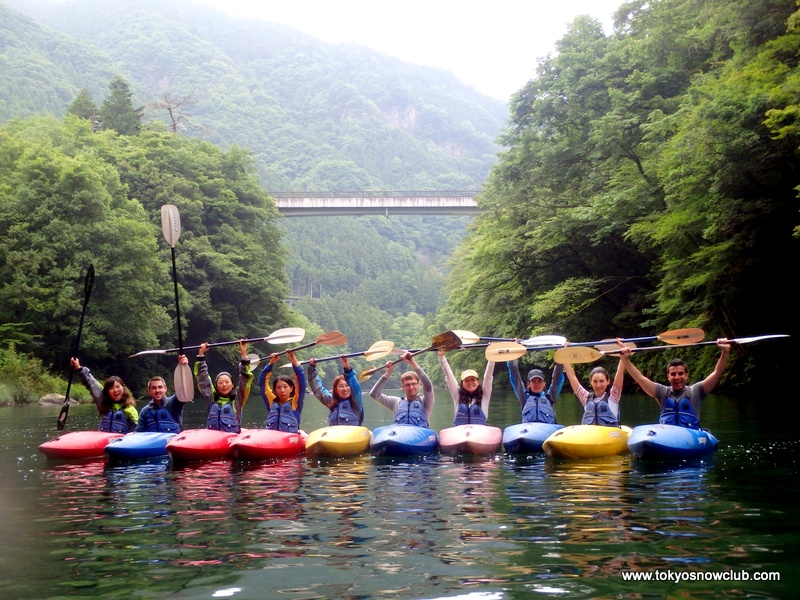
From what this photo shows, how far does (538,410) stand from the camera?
11.7 metres

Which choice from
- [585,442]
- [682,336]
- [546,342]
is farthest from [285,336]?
[682,336]

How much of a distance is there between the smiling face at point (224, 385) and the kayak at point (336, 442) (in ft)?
4.06

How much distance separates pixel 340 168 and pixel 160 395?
149 m

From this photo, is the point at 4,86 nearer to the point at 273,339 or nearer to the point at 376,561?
the point at 273,339

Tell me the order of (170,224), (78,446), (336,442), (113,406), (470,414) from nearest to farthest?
(336,442) → (78,446) → (470,414) → (113,406) → (170,224)

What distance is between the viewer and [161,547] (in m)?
5.90

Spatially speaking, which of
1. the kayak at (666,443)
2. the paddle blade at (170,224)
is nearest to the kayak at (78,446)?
the paddle blade at (170,224)

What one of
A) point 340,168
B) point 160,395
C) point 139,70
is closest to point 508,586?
point 160,395

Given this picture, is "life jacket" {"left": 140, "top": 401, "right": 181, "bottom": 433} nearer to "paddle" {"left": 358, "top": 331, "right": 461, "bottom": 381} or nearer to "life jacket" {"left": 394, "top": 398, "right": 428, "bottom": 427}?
"paddle" {"left": 358, "top": 331, "right": 461, "bottom": 381}

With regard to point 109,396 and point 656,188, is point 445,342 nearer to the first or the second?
point 109,396

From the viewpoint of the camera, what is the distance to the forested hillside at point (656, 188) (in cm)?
1748

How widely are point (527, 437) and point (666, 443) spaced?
1743mm

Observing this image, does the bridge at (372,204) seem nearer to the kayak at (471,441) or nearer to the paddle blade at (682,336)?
the paddle blade at (682,336)

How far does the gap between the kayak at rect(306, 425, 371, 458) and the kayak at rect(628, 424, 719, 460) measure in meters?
3.31
